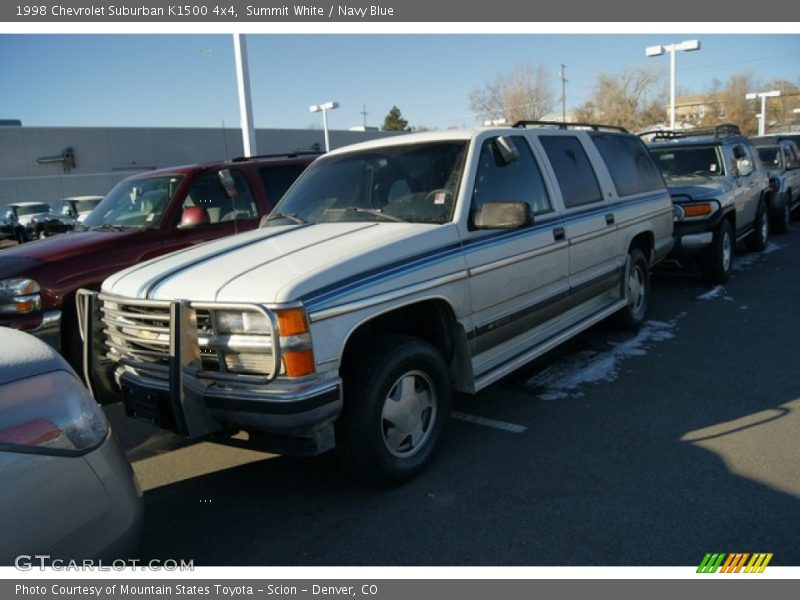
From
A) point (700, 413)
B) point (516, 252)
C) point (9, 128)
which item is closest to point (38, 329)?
point (516, 252)

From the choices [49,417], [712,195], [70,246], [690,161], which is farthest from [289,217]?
[690,161]

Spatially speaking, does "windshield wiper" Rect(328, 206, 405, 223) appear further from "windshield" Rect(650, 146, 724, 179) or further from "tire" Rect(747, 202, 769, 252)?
"tire" Rect(747, 202, 769, 252)

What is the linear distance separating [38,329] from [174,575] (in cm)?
299

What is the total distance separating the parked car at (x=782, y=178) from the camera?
39.8 ft

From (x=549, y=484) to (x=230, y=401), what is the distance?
71.1 inches

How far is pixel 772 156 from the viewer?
527 inches

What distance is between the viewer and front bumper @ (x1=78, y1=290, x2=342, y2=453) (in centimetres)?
308

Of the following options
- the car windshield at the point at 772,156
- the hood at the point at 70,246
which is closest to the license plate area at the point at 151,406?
the hood at the point at 70,246

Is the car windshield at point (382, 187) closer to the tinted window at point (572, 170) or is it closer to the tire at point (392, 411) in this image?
the tire at point (392, 411)

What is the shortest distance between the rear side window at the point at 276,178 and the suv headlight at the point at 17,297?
8.55 feet

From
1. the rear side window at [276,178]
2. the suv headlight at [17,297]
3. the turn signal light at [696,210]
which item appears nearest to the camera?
the suv headlight at [17,297]

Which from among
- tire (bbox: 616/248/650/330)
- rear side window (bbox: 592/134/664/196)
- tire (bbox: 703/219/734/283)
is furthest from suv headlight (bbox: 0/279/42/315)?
tire (bbox: 703/219/734/283)

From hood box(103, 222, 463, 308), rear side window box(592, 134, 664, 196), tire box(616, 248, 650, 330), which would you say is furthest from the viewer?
tire box(616, 248, 650, 330)

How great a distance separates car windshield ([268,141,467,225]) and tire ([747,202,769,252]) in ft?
27.0
